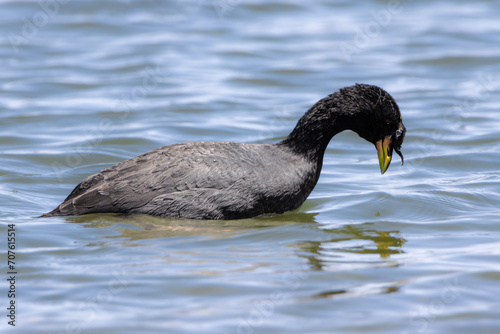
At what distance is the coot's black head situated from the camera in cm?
822

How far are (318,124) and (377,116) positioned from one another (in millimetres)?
640

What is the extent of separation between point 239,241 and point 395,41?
1250cm

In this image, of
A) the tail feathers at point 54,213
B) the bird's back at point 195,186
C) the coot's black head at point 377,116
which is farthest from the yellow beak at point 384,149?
the tail feathers at point 54,213

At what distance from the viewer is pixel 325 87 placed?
50.3ft

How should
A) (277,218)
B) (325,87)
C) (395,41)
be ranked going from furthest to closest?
(395,41), (325,87), (277,218)

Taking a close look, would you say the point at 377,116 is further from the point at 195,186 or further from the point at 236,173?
the point at 195,186

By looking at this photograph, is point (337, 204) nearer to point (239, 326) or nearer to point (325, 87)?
point (239, 326)

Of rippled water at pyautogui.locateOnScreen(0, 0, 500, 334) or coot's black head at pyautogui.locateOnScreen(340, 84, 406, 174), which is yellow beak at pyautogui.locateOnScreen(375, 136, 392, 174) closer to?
coot's black head at pyautogui.locateOnScreen(340, 84, 406, 174)

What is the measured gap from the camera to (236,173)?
781 centimetres

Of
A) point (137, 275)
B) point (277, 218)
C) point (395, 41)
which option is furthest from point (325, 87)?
point (137, 275)

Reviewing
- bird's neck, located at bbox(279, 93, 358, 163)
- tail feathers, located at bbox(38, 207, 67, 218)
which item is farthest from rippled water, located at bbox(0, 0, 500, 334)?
bird's neck, located at bbox(279, 93, 358, 163)

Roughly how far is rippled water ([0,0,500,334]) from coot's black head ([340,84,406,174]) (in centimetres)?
85

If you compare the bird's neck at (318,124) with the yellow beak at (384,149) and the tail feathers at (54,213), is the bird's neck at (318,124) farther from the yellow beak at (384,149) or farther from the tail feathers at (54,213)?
the tail feathers at (54,213)

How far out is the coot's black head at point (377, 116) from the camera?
8.22 metres
